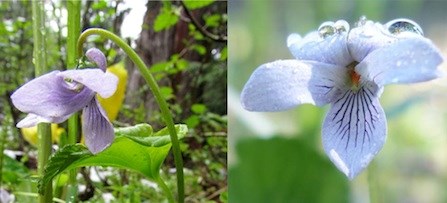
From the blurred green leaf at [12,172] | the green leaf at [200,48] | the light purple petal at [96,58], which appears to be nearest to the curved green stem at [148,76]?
the light purple petal at [96,58]

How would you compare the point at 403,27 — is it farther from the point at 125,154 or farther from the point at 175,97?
the point at 175,97

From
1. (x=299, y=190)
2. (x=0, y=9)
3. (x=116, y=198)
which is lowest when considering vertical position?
(x=116, y=198)

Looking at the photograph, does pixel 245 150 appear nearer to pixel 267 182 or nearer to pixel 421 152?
pixel 267 182

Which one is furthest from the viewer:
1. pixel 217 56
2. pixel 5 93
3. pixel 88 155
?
pixel 5 93

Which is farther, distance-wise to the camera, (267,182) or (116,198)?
(116,198)

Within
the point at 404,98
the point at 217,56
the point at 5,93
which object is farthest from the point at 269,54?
the point at 5,93

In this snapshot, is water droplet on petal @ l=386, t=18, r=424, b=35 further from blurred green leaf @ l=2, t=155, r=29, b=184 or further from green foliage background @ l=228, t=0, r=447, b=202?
blurred green leaf @ l=2, t=155, r=29, b=184

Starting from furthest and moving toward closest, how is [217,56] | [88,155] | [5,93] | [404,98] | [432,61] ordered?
[5,93] → [217,56] → [404,98] → [88,155] → [432,61]
